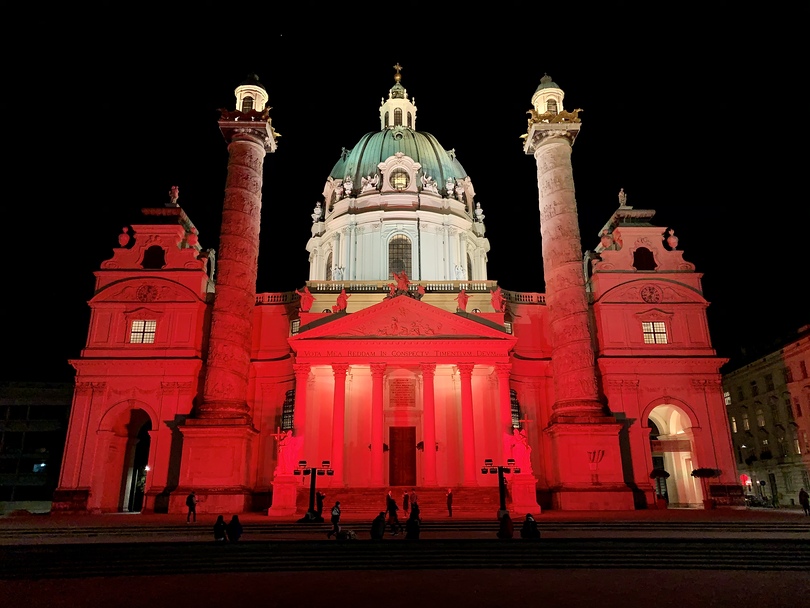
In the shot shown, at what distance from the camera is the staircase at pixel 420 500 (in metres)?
28.0

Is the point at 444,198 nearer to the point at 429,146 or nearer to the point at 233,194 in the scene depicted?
the point at 429,146

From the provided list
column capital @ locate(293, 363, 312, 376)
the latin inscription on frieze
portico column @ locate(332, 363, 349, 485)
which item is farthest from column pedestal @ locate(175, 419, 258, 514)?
the latin inscription on frieze

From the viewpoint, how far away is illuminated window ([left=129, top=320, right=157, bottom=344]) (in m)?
34.8

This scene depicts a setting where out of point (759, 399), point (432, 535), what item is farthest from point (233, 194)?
point (759, 399)

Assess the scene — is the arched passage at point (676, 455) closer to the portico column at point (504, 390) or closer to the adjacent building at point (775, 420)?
the adjacent building at point (775, 420)

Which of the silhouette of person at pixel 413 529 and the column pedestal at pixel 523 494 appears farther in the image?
the column pedestal at pixel 523 494

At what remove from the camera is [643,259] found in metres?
37.8

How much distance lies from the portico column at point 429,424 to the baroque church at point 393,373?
0.08m

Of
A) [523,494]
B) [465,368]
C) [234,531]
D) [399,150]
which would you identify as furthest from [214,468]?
[399,150]

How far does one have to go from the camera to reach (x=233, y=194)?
114 feet

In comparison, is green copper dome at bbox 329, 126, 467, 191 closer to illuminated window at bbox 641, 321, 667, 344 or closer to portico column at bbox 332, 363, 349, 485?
illuminated window at bbox 641, 321, 667, 344

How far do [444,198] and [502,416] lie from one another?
21.6 metres

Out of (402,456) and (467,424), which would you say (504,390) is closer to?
(467,424)

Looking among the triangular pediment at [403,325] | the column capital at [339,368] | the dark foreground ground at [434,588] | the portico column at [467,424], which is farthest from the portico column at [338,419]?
the dark foreground ground at [434,588]
